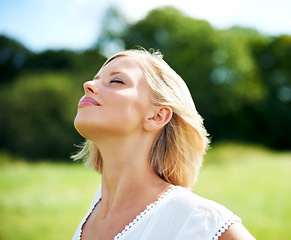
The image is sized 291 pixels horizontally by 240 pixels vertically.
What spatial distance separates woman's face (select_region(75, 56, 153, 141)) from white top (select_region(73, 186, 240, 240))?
0.36 metres

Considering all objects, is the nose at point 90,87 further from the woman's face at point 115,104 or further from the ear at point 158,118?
the ear at point 158,118

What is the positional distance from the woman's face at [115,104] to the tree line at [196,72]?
1231cm

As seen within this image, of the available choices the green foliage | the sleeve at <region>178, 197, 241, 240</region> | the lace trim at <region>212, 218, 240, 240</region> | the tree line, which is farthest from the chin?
the tree line

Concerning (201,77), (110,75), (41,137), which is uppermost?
(110,75)

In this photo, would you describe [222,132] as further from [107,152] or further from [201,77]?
[107,152]

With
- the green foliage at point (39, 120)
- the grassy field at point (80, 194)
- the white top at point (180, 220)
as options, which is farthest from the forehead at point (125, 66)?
the green foliage at point (39, 120)

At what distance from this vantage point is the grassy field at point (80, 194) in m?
6.04

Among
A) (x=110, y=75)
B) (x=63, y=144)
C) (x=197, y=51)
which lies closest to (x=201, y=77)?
(x=197, y=51)

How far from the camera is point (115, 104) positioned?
1333 mm

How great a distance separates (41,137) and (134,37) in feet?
29.2

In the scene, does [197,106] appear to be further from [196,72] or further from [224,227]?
[224,227]

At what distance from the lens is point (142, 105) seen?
4.57 feet

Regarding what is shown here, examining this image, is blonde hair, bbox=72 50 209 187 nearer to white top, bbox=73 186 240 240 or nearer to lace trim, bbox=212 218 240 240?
white top, bbox=73 186 240 240

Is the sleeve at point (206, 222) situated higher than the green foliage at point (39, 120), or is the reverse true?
the sleeve at point (206, 222)
